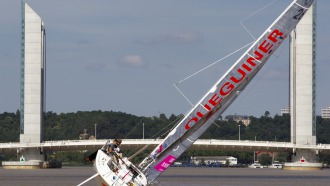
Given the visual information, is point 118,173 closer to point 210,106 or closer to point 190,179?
point 210,106

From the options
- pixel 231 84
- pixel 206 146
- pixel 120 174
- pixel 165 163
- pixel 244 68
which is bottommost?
pixel 206 146

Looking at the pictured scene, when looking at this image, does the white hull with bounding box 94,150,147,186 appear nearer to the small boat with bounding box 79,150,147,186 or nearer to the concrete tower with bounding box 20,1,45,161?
the small boat with bounding box 79,150,147,186

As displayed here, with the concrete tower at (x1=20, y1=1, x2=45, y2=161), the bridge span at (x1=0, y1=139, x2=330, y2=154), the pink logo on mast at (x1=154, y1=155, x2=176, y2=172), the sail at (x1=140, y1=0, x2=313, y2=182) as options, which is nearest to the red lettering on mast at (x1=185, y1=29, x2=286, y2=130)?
the sail at (x1=140, y1=0, x2=313, y2=182)

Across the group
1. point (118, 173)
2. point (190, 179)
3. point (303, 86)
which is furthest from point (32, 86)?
point (118, 173)

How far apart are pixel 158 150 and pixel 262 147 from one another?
9525 cm

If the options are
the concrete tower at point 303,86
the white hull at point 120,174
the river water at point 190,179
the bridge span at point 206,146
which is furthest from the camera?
the bridge span at point 206,146

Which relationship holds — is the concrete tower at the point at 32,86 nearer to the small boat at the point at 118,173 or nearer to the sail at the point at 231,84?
the small boat at the point at 118,173

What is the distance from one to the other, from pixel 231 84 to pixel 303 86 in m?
91.5

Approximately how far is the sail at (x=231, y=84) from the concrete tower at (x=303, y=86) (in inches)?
3556

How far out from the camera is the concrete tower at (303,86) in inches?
5261

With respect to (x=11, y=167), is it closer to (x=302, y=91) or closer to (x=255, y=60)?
(x=302, y=91)

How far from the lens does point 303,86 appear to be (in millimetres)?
133750

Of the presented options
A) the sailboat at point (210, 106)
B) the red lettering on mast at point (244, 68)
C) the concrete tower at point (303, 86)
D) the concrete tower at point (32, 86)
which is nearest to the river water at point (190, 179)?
the sailboat at point (210, 106)

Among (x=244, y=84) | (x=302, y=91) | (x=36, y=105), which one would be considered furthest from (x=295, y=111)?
(x=244, y=84)
